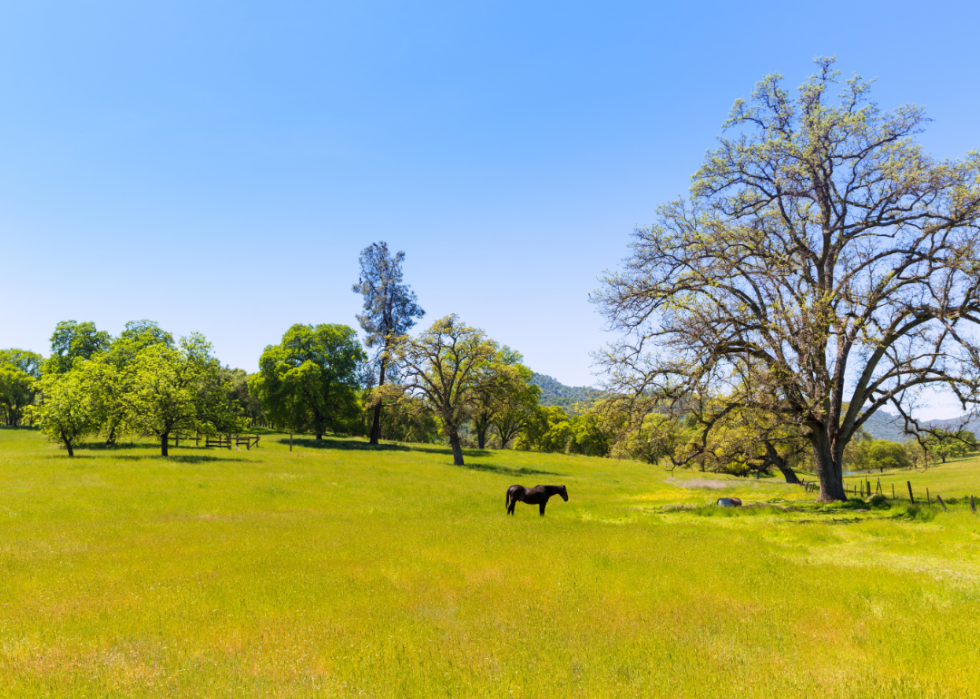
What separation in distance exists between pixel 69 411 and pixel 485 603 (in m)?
44.4

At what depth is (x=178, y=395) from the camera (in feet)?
133

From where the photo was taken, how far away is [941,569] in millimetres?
12570

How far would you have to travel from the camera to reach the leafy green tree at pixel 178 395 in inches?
1618

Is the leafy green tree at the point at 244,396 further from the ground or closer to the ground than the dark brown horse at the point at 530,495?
further from the ground

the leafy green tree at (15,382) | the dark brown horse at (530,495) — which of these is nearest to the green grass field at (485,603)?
the dark brown horse at (530,495)

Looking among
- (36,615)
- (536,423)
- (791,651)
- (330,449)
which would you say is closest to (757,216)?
(791,651)

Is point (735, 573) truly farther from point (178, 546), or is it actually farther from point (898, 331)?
point (898, 331)

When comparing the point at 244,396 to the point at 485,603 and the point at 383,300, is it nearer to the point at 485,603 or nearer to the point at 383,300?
the point at 383,300

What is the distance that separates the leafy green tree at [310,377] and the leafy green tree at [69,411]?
1962 cm

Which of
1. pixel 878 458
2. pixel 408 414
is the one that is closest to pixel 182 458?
pixel 408 414

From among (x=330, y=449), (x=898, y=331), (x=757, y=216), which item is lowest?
(x=330, y=449)

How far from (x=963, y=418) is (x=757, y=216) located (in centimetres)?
1281

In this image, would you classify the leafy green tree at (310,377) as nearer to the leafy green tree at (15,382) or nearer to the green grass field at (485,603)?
the green grass field at (485,603)

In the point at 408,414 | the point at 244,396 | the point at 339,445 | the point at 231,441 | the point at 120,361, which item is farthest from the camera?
the point at 244,396
